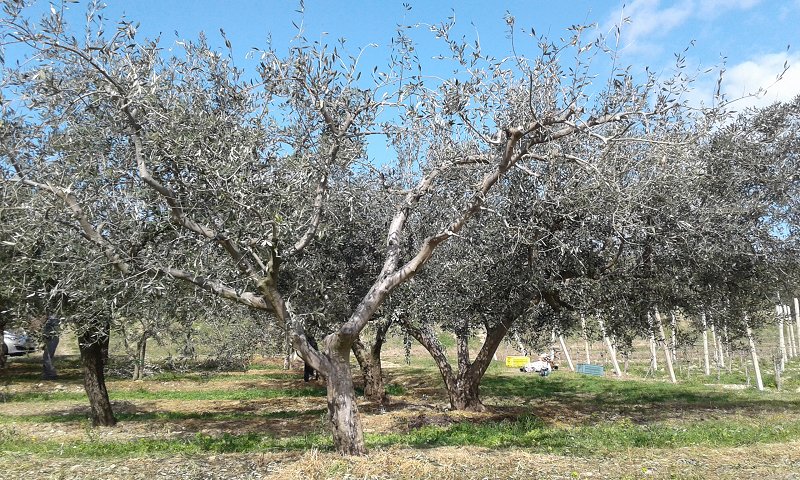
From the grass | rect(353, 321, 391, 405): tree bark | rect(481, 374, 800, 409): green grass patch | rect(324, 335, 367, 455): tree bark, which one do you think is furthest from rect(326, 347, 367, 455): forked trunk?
rect(481, 374, 800, 409): green grass patch

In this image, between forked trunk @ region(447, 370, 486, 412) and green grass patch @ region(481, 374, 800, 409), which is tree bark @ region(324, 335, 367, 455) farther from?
green grass patch @ region(481, 374, 800, 409)

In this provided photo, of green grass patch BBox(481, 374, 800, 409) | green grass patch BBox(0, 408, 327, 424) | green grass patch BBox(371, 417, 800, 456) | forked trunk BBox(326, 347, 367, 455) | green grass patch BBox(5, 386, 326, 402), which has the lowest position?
green grass patch BBox(0, 408, 327, 424)

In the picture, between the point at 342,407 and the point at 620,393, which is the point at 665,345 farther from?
the point at 342,407

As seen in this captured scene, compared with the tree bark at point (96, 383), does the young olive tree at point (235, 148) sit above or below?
above

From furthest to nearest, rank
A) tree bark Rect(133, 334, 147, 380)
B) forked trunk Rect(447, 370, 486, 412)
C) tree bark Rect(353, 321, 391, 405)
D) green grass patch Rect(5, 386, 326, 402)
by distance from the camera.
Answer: tree bark Rect(133, 334, 147, 380), green grass patch Rect(5, 386, 326, 402), tree bark Rect(353, 321, 391, 405), forked trunk Rect(447, 370, 486, 412)

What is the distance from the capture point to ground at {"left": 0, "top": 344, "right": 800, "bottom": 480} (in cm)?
1024

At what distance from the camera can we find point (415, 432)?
1669cm

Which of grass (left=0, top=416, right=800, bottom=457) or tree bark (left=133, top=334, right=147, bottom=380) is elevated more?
tree bark (left=133, top=334, right=147, bottom=380)

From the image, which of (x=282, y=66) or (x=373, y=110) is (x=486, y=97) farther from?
(x=282, y=66)

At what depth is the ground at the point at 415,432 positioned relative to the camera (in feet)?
33.6

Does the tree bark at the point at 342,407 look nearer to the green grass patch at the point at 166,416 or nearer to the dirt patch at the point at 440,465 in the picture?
the dirt patch at the point at 440,465

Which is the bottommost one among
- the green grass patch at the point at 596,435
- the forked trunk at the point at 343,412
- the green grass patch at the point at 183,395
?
the green grass patch at the point at 183,395

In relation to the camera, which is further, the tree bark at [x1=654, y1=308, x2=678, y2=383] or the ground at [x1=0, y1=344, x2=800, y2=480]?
the tree bark at [x1=654, y1=308, x2=678, y2=383]

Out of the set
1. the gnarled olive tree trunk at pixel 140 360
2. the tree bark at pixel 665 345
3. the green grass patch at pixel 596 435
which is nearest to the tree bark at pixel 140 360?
the gnarled olive tree trunk at pixel 140 360
